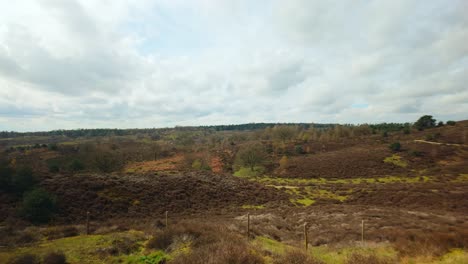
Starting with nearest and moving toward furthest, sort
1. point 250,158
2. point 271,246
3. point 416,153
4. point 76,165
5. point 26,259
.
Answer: point 26,259, point 271,246, point 76,165, point 416,153, point 250,158

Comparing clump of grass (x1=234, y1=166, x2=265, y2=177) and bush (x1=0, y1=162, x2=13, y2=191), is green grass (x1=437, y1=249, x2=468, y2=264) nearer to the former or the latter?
bush (x1=0, y1=162, x2=13, y2=191)

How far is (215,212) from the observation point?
80.7ft

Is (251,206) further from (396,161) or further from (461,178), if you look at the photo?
(396,161)

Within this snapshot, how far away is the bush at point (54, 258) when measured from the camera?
7.94 meters

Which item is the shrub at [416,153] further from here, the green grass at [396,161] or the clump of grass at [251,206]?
→ the clump of grass at [251,206]

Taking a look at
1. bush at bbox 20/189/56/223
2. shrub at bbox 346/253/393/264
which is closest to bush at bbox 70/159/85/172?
bush at bbox 20/189/56/223

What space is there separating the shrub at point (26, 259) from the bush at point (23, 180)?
20.0m

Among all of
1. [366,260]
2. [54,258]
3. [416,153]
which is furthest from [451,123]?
[54,258]

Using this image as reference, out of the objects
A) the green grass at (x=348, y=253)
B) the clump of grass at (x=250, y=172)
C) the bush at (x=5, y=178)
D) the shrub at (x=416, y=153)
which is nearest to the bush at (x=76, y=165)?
the bush at (x=5, y=178)

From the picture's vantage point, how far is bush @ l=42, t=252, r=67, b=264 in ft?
26.0

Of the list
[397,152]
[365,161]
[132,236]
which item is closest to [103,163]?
[132,236]

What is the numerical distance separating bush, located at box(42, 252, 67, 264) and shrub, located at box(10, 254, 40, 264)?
0.28 metres

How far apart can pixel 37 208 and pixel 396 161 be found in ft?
244

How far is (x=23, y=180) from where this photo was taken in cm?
2238
